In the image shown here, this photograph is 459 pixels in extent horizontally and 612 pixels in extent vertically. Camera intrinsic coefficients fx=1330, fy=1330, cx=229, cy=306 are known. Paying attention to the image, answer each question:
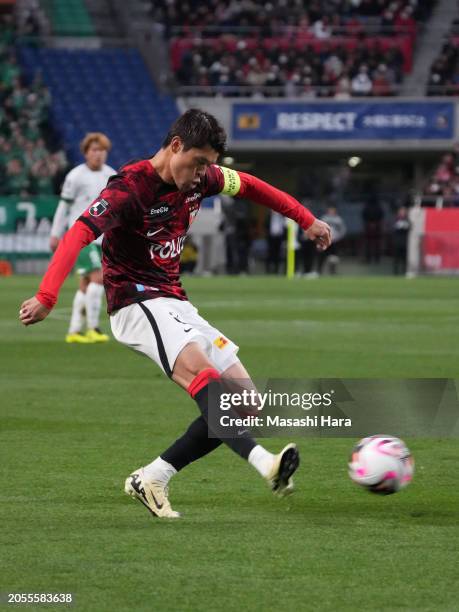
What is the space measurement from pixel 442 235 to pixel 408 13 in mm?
9952

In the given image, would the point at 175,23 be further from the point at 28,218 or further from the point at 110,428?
the point at 110,428

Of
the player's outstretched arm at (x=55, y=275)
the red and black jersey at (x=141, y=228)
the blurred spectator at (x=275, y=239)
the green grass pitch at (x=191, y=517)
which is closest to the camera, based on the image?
the green grass pitch at (x=191, y=517)

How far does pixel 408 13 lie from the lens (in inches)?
1626

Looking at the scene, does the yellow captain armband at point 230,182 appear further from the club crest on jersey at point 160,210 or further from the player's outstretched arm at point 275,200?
the club crest on jersey at point 160,210

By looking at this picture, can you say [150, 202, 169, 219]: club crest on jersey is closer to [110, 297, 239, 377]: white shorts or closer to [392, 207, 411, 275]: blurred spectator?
[110, 297, 239, 377]: white shorts

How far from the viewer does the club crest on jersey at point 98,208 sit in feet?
19.7

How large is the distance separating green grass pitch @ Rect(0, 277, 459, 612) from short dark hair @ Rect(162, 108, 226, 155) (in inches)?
67.9

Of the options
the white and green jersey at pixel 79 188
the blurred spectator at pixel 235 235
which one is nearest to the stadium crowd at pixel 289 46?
the blurred spectator at pixel 235 235

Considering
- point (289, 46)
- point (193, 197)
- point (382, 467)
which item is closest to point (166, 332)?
point (193, 197)

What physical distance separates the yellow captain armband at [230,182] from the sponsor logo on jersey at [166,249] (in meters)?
0.49

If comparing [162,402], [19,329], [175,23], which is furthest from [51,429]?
[175,23]

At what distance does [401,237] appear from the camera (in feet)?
116

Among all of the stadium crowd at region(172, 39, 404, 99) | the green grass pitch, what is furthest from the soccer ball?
the stadium crowd at region(172, 39, 404, 99)

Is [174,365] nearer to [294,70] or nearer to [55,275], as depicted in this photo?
[55,275]
